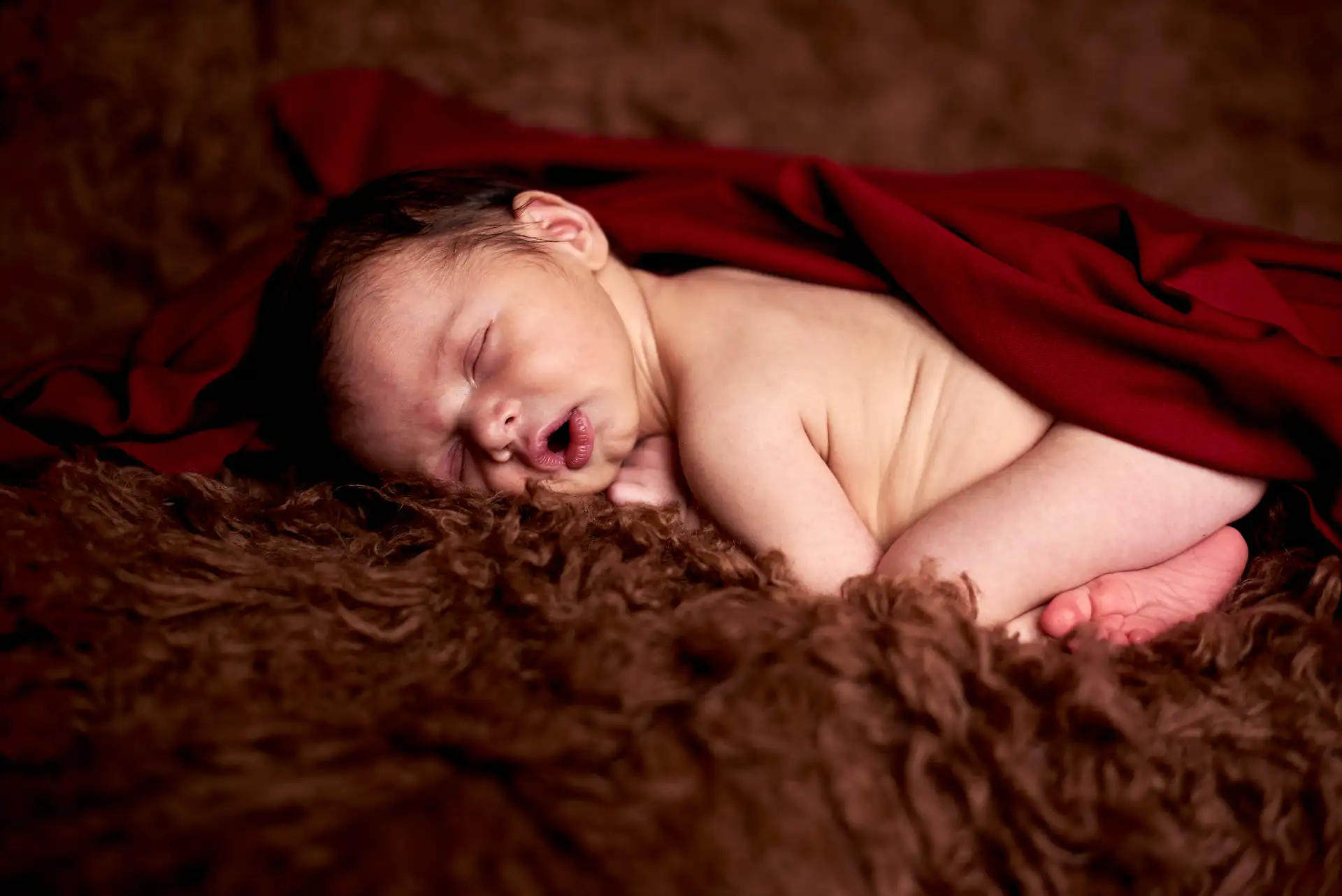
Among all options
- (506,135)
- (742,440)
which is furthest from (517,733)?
(506,135)

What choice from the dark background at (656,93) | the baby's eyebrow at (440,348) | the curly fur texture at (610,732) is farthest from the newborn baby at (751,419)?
the dark background at (656,93)

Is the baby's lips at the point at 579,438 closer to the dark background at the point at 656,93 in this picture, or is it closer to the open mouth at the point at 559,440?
the open mouth at the point at 559,440

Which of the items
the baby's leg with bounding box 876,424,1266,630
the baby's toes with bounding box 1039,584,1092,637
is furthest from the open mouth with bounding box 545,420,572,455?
the baby's toes with bounding box 1039,584,1092,637

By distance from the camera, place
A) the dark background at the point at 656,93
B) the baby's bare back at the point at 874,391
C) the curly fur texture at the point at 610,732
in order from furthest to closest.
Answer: the dark background at the point at 656,93
the baby's bare back at the point at 874,391
the curly fur texture at the point at 610,732

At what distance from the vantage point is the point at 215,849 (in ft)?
1.63

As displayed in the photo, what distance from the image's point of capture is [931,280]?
94 centimetres

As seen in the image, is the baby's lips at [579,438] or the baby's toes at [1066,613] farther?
the baby's lips at [579,438]

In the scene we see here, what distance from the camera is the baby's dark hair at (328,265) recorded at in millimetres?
990

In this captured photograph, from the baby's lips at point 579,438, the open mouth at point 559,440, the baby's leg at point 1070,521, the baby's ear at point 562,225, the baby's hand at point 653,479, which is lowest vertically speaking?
the baby's hand at point 653,479

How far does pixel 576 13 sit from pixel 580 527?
2.57 ft

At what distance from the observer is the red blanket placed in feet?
2.77

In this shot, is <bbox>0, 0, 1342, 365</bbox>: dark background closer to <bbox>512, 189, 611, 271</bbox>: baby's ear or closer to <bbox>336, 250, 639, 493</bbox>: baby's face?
<bbox>512, 189, 611, 271</bbox>: baby's ear

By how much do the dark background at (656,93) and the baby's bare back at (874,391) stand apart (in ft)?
1.31

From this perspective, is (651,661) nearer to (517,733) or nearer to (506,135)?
(517,733)
